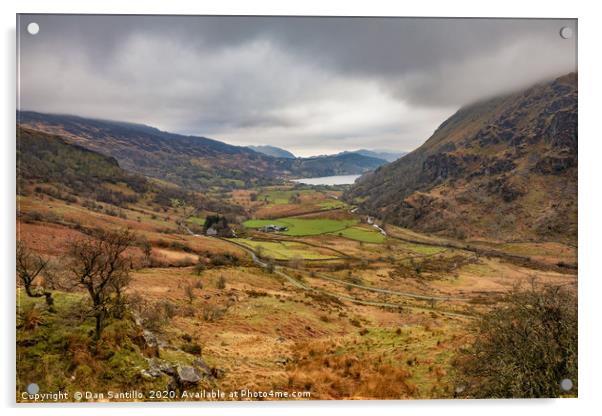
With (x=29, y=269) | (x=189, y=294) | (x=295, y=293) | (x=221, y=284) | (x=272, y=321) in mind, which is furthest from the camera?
(x=295, y=293)

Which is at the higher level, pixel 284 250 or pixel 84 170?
pixel 84 170

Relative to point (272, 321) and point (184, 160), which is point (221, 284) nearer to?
point (272, 321)

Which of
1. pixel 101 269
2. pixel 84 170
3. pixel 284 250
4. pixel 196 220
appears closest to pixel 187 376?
pixel 101 269

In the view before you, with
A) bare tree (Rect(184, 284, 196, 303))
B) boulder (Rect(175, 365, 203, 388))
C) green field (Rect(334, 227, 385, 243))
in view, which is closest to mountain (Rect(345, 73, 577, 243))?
boulder (Rect(175, 365, 203, 388))

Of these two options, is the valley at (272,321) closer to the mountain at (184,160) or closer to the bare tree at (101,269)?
the bare tree at (101,269)

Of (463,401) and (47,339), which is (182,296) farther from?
(463,401)

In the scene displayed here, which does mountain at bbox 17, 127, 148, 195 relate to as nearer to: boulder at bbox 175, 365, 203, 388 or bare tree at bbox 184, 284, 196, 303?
bare tree at bbox 184, 284, 196, 303

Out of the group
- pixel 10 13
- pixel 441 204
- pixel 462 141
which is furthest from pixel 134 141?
pixel 462 141
